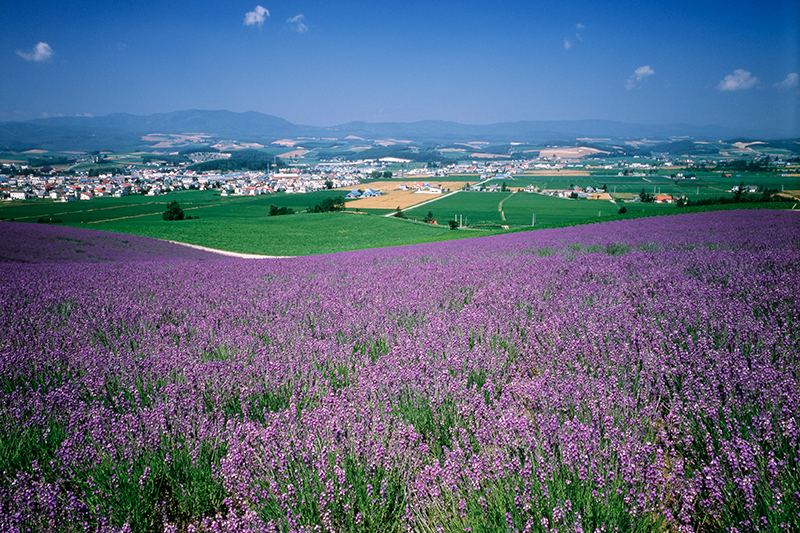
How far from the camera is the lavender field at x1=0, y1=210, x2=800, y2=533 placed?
4.61 ft

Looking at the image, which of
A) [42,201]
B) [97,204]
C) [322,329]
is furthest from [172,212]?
[322,329]

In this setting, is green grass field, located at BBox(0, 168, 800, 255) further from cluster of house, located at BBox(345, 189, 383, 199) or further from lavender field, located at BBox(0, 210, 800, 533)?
lavender field, located at BBox(0, 210, 800, 533)

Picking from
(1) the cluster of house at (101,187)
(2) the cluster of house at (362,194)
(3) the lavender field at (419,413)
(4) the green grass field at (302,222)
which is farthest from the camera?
(2) the cluster of house at (362,194)

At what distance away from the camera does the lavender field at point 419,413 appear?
1405 mm

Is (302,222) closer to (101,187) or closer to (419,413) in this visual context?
(419,413)

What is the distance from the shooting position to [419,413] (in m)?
2.10

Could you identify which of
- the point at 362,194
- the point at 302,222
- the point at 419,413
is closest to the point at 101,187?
the point at 362,194

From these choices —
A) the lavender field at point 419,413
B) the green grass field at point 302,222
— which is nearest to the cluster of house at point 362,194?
the green grass field at point 302,222

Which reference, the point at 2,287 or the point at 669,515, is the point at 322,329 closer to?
the point at 669,515

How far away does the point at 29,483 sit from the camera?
1.66 meters

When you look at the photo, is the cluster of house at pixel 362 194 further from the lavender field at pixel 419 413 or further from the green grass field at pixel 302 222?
the lavender field at pixel 419 413

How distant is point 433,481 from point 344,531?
1.31ft

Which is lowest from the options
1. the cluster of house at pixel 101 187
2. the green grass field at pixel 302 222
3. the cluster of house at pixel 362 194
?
the green grass field at pixel 302 222

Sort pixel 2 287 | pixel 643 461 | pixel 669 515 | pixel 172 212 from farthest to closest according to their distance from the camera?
pixel 172 212, pixel 2 287, pixel 643 461, pixel 669 515
